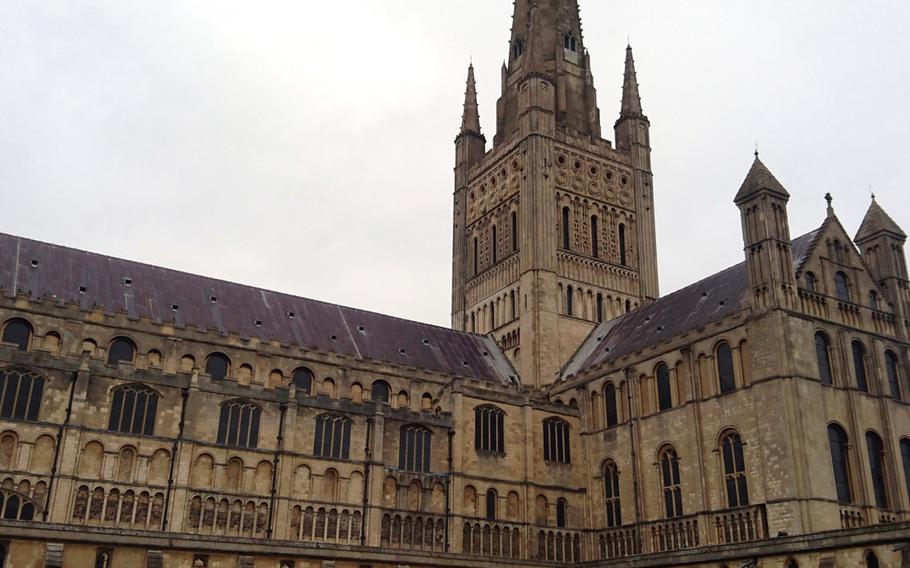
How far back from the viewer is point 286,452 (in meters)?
49.0

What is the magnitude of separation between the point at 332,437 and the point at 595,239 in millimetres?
30688

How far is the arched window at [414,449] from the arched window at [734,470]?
Result: 680 inches

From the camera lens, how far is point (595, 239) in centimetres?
7206

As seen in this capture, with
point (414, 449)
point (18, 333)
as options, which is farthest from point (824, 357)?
point (18, 333)

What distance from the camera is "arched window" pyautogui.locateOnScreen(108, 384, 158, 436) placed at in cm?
4600

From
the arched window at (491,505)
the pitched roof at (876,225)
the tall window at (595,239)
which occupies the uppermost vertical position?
the tall window at (595,239)

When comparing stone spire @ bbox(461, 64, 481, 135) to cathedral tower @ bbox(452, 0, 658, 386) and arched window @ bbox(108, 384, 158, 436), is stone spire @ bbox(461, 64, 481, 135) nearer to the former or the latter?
cathedral tower @ bbox(452, 0, 658, 386)

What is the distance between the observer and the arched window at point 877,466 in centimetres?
4656

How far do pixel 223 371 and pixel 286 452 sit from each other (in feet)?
25.2

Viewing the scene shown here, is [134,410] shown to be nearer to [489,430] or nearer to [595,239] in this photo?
→ [489,430]

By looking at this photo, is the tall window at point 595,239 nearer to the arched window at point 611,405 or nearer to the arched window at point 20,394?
the arched window at point 611,405

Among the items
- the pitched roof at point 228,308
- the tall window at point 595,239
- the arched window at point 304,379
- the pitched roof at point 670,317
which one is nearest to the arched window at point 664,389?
the pitched roof at point 670,317

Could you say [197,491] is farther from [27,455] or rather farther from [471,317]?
[471,317]

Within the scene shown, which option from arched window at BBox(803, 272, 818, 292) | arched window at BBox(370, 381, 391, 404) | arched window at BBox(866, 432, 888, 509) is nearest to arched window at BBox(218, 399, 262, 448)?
arched window at BBox(370, 381, 391, 404)
